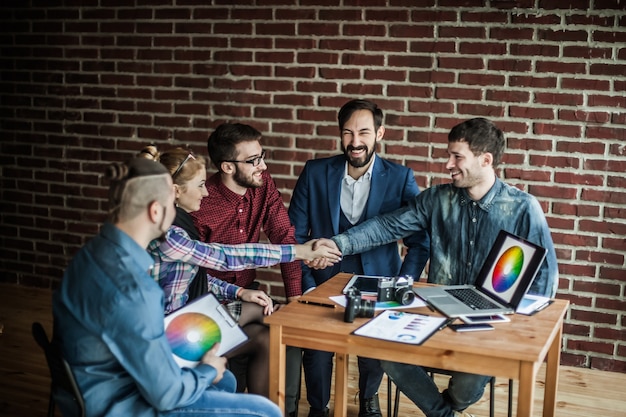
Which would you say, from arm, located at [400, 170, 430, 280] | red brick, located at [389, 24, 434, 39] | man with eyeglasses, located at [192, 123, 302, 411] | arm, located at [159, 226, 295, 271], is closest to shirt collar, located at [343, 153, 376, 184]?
arm, located at [400, 170, 430, 280]

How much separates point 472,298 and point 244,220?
1120 millimetres

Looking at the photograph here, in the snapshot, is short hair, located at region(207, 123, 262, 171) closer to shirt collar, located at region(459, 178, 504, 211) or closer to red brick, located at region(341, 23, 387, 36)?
shirt collar, located at region(459, 178, 504, 211)

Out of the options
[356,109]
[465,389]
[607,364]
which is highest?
[356,109]

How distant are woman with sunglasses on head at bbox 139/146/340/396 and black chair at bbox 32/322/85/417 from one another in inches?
26.9

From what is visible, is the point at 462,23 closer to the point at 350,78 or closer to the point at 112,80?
the point at 350,78

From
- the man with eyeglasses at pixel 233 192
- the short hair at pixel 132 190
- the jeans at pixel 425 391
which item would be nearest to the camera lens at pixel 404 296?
the jeans at pixel 425 391

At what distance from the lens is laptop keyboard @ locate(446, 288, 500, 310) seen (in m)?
2.37

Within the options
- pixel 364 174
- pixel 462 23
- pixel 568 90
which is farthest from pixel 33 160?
pixel 568 90

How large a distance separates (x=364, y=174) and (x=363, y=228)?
0.30 metres

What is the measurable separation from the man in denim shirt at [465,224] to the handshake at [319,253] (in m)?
0.02

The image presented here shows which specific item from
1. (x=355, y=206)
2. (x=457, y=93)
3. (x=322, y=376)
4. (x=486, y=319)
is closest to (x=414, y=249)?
(x=355, y=206)

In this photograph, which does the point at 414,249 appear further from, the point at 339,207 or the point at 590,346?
the point at 590,346

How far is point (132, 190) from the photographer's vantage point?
186 cm

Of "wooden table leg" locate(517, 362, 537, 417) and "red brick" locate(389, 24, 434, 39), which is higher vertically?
"red brick" locate(389, 24, 434, 39)
